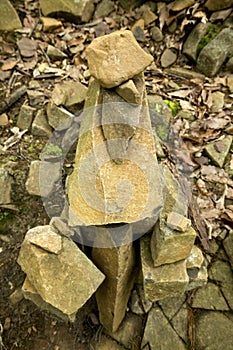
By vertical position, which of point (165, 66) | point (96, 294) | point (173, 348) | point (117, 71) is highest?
point (117, 71)

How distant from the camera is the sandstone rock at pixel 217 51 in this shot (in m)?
4.15

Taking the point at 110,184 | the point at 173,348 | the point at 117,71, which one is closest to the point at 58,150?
the point at 110,184

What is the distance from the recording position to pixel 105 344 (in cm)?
343

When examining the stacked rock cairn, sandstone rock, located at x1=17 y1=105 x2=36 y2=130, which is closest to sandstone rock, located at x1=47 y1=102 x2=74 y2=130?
sandstone rock, located at x1=17 y1=105 x2=36 y2=130

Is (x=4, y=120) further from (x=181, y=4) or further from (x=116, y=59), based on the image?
(x=181, y=4)

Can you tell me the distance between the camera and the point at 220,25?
167 inches

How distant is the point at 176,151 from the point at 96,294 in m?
1.44

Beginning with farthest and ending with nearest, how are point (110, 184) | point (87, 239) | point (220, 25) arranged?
point (220, 25)
point (87, 239)
point (110, 184)

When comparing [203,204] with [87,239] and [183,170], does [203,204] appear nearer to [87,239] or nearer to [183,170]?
[183,170]

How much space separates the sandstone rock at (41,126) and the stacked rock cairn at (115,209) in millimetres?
1121

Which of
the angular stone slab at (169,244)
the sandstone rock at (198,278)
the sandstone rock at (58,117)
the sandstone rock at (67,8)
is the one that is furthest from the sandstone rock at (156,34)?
the sandstone rock at (198,278)

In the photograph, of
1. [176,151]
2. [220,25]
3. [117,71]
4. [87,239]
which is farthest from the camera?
[220,25]

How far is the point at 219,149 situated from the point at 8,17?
283 cm

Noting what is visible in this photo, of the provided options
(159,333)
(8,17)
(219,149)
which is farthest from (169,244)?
(8,17)
